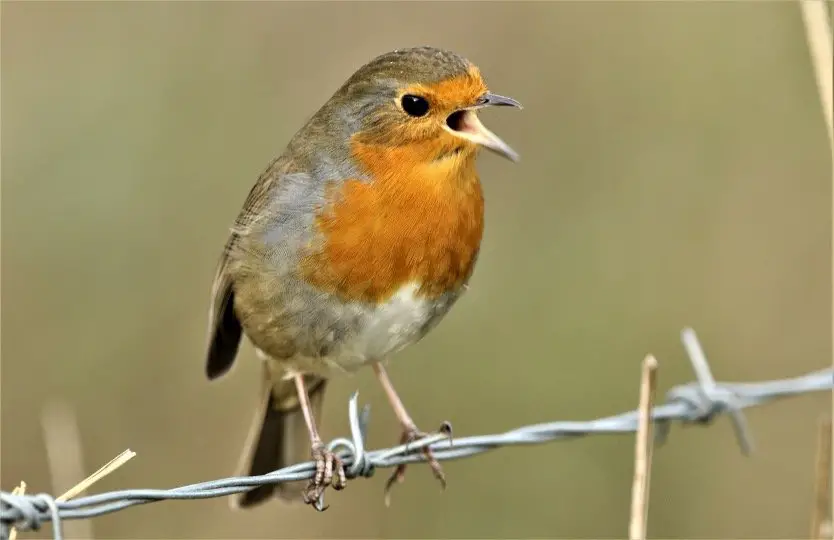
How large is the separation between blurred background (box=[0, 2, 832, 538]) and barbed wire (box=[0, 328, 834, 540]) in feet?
5.15

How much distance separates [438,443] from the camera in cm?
298

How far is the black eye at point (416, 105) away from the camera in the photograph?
3043 millimetres

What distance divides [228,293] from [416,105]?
868 mm

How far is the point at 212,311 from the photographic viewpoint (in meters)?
3.52

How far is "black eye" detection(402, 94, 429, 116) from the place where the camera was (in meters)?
3.04

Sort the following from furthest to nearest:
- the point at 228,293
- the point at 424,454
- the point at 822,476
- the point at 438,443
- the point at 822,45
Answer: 1. the point at 228,293
2. the point at 438,443
3. the point at 424,454
4. the point at 822,45
5. the point at 822,476

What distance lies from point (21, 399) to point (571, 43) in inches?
122

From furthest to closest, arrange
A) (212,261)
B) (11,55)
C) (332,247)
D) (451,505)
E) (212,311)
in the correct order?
(11,55), (212,261), (451,505), (212,311), (332,247)

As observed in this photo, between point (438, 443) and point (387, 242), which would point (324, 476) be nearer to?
point (438, 443)

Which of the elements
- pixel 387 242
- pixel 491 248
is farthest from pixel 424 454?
pixel 491 248

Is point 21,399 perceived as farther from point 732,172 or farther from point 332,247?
point 732,172

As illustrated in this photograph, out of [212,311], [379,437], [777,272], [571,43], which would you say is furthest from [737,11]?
[212,311]

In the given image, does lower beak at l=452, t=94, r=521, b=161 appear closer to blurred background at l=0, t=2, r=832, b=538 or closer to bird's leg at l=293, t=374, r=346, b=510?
bird's leg at l=293, t=374, r=346, b=510

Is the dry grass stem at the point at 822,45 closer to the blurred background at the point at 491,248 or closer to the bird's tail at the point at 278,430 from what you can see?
the bird's tail at the point at 278,430
